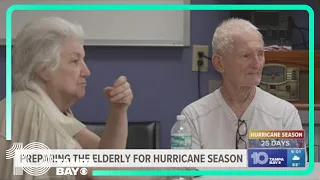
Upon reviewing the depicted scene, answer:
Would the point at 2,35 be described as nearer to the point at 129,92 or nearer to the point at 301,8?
the point at 129,92

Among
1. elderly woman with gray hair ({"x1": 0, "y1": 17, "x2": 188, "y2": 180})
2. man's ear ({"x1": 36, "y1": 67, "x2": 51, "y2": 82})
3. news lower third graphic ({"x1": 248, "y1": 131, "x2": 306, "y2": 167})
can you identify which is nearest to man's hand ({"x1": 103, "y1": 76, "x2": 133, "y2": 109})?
elderly woman with gray hair ({"x1": 0, "y1": 17, "x2": 188, "y2": 180})

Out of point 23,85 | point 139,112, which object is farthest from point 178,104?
point 23,85

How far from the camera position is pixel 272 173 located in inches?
36.8

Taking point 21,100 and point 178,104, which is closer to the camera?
point 21,100

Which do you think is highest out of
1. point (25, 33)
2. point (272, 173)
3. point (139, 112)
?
point (25, 33)

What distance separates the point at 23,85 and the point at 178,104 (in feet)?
1.08

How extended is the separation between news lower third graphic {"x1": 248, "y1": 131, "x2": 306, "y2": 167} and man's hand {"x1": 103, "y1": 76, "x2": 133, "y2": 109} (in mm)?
271

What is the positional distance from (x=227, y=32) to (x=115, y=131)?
0.32 metres

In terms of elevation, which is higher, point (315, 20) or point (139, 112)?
point (315, 20)

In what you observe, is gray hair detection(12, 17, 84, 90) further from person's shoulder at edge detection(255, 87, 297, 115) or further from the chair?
person's shoulder at edge detection(255, 87, 297, 115)

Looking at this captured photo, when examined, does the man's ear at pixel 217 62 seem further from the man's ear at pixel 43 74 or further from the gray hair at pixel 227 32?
the man's ear at pixel 43 74

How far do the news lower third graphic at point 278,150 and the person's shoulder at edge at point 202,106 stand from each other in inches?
5.1

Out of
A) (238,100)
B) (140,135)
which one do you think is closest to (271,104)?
(238,100)

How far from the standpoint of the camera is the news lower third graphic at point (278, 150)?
917 millimetres
